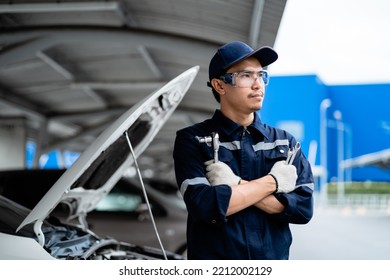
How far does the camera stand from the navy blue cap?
2.00m

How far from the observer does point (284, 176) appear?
197cm

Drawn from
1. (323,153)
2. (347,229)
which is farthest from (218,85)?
(347,229)

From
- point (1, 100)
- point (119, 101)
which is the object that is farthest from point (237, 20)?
point (119, 101)

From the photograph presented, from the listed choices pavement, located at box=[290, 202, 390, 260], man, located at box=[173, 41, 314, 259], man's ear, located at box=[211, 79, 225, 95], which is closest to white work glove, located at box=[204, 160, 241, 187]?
man, located at box=[173, 41, 314, 259]

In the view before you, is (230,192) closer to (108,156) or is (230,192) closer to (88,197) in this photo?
(108,156)

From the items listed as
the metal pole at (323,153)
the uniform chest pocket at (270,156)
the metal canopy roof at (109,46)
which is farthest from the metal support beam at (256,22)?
the uniform chest pocket at (270,156)

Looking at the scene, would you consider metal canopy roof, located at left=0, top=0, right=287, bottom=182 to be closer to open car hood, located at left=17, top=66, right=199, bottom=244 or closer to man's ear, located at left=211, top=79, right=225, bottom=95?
open car hood, located at left=17, top=66, right=199, bottom=244

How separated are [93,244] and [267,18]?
11.5 feet

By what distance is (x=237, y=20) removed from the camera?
6785 millimetres

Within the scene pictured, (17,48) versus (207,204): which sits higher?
(17,48)

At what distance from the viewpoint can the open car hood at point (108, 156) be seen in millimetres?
2447

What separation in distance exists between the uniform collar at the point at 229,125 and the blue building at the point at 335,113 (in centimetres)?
189

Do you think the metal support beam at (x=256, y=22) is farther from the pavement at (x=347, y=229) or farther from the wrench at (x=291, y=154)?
the wrench at (x=291, y=154)
